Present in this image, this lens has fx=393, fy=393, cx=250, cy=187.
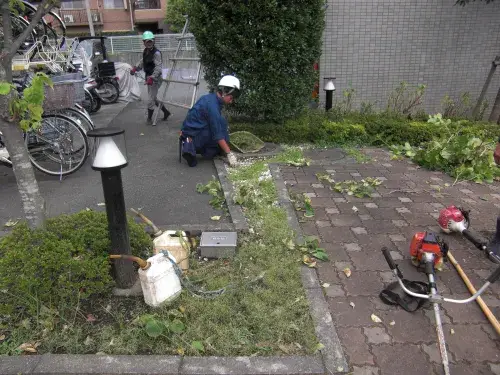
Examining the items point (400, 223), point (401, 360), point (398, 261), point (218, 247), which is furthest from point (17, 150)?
point (400, 223)

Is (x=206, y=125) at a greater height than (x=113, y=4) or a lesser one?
lesser

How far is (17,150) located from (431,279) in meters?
2.93

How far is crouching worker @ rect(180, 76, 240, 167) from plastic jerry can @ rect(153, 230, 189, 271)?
95.7 inches

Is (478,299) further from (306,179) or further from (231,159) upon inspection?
(231,159)

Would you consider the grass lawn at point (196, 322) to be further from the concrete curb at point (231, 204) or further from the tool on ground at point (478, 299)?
the tool on ground at point (478, 299)

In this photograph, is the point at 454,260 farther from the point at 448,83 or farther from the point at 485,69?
the point at 485,69

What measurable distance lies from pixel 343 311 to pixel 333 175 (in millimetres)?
2742

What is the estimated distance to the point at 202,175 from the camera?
527 centimetres

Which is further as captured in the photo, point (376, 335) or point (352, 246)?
point (352, 246)

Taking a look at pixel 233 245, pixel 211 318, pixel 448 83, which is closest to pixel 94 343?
pixel 211 318

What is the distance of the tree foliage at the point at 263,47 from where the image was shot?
19.2 ft

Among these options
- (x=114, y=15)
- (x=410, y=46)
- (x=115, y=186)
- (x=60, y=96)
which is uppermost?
(x=114, y=15)

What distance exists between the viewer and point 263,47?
6012mm

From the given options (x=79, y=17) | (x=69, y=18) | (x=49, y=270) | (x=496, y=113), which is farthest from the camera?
(x=79, y=17)
